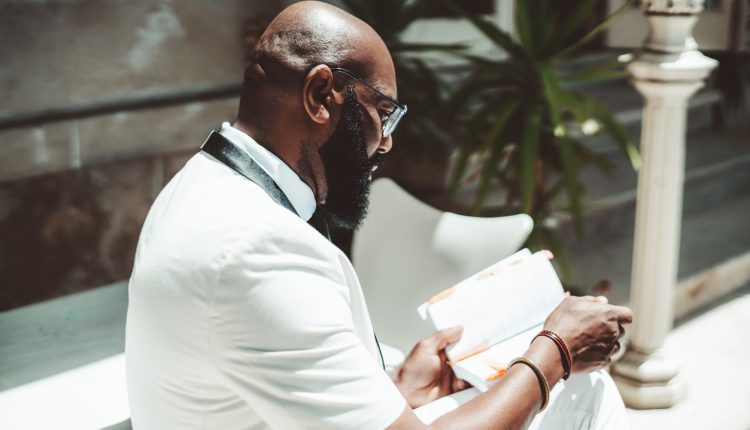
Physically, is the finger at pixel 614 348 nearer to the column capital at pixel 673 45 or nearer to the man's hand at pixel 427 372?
the man's hand at pixel 427 372

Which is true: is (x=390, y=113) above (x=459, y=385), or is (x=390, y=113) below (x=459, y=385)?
above

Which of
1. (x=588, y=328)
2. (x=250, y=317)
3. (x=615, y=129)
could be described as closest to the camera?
(x=250, y=317)

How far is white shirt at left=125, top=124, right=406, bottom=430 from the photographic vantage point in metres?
1.27

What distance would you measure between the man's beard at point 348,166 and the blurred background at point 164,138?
50.3 inches

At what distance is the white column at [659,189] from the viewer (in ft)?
9.11

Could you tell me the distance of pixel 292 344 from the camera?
1.27 metres

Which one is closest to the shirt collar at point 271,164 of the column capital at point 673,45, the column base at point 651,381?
the column capital at point 673,45

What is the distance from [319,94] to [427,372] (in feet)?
2.56

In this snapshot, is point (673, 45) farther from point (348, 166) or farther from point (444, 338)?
point (348, 166)

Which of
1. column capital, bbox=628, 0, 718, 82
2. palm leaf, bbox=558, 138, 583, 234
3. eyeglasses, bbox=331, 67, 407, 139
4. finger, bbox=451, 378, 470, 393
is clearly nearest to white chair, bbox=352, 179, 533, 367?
finger, bbox=451, 378, 470, 393

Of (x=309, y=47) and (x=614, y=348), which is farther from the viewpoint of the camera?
(x=614, y=348)

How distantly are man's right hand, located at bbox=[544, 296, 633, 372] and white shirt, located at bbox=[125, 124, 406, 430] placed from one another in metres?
0.51

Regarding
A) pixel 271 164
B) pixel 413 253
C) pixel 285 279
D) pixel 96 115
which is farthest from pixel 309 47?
pixel 96 115

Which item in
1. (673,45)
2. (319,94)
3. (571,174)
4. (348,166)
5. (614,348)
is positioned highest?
(319,94)
